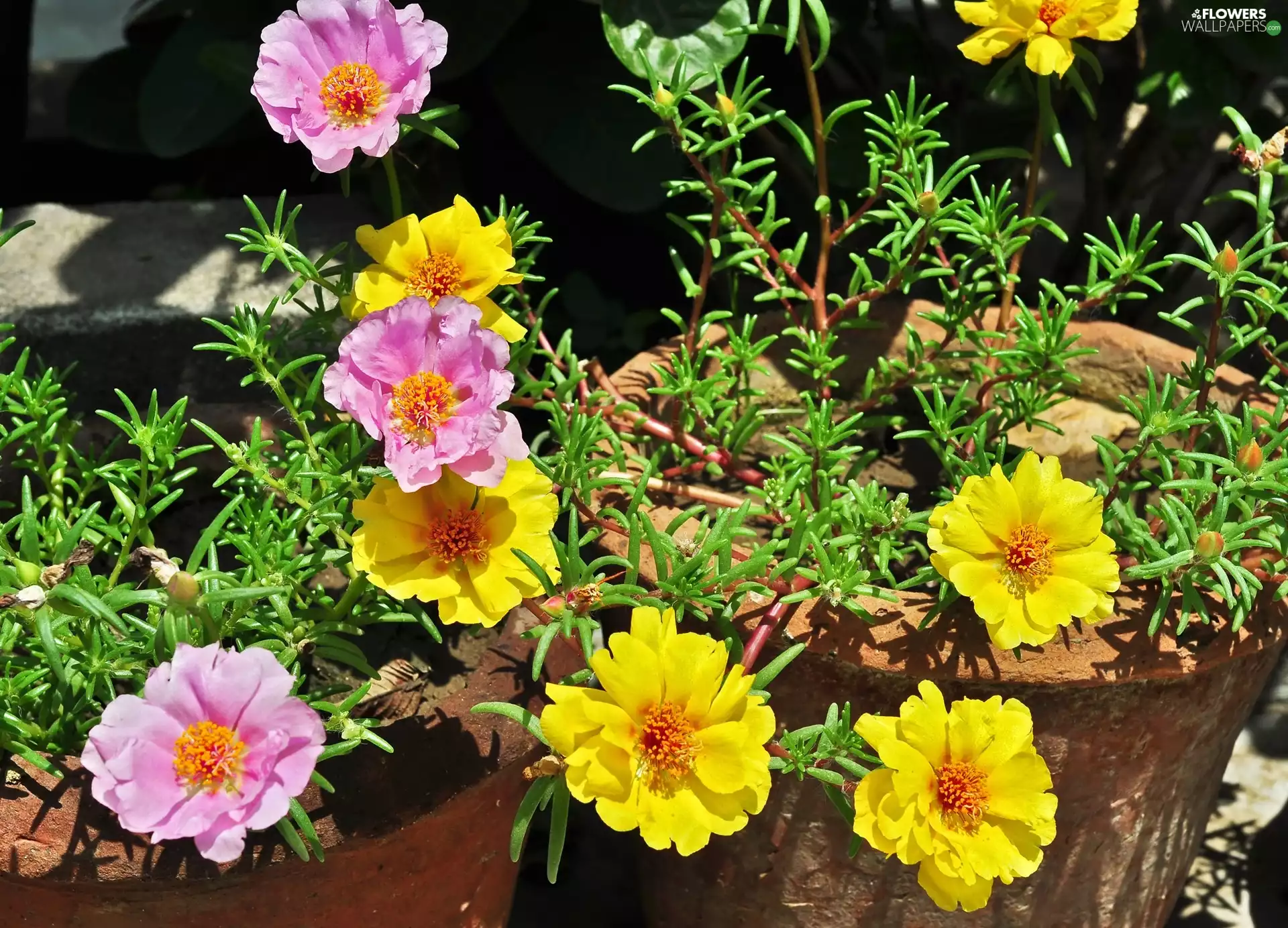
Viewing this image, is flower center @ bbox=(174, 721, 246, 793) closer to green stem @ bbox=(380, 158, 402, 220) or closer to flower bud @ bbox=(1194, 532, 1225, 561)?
green stem @ bbox=(380, 158, 402, 220)

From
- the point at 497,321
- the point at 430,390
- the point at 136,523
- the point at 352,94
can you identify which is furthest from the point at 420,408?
the point at 136,523

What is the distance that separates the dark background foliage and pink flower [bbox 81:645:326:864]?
1.00m

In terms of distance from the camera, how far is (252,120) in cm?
208

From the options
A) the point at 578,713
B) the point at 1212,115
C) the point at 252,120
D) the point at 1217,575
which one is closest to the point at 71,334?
A: the point at 252,120

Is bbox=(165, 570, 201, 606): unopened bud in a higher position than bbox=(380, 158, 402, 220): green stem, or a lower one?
lower

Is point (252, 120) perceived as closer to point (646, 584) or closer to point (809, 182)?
point (809, 182)

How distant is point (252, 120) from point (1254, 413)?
156 centimetres

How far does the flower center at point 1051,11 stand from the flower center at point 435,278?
607mm

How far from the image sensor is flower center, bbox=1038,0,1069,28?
4.01 ft

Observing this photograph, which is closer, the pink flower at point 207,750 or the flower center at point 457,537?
the pink flower at point 207,750

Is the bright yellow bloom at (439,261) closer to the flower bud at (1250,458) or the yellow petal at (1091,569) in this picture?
the yellow petal at (1091,569)

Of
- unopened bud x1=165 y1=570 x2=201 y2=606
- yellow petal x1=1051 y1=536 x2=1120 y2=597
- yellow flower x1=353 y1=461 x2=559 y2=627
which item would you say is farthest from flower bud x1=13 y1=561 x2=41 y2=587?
yellow petal x1=1051 y1=536 x2=1120 y2=597

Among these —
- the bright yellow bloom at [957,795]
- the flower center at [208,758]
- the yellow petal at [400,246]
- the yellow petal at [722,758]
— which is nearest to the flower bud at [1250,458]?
the bright yellow bloom at [957,795]

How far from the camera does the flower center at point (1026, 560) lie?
1077 mm
